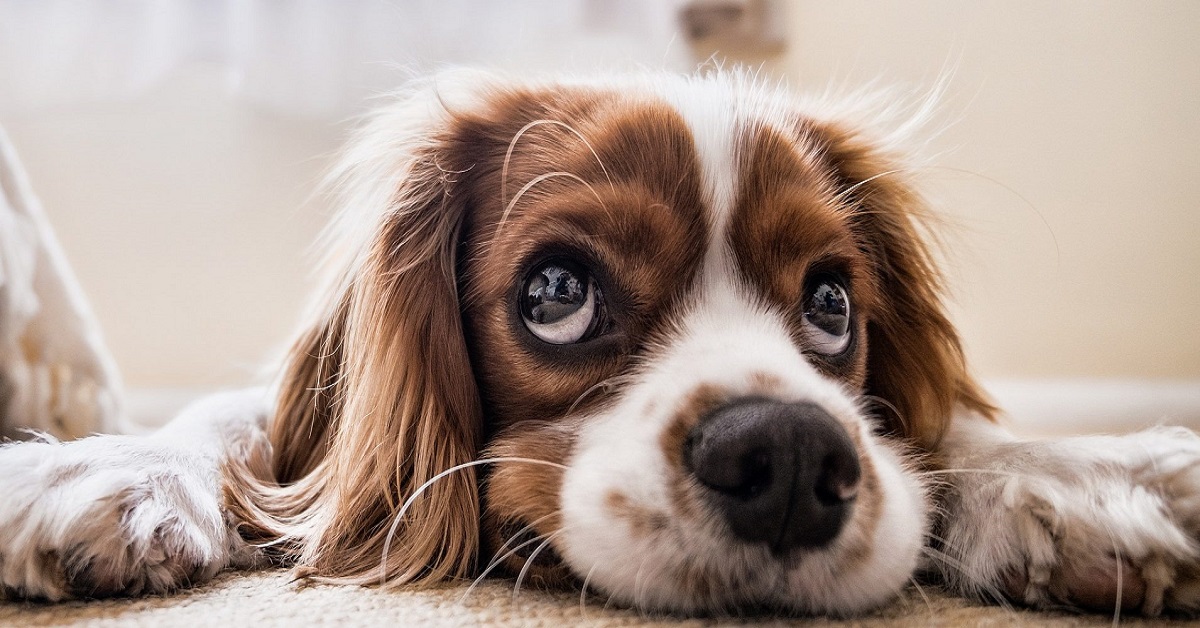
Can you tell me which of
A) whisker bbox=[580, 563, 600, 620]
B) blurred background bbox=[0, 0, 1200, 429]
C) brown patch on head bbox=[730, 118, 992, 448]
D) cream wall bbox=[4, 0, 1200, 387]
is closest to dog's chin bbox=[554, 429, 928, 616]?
whisker bbox=[580, 563, 600, 620]

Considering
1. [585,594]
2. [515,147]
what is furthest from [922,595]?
[515,147]

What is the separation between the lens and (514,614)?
1.00 metres

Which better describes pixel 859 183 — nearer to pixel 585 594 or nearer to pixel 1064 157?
pixel 585 594

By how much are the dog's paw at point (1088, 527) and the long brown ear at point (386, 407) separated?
614 millimetres

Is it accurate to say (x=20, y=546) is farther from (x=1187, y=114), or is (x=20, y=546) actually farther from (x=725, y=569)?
(x=1187, y=114)

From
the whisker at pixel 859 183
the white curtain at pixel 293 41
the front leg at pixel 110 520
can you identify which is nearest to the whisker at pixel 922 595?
the whisker at pixel 859 183

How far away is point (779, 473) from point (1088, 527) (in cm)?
36

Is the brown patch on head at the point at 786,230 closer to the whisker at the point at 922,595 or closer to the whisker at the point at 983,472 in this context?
the whisker at the point at 983,472

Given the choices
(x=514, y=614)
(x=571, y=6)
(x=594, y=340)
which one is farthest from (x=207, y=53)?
(x=514, y=614)

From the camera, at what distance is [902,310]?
5.42 ft

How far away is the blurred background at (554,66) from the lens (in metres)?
3.09

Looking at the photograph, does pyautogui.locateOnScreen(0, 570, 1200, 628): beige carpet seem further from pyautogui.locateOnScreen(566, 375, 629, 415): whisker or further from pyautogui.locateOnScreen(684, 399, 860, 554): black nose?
pyautogui.locateOnScreen(566, 375, 629, 415): whisker

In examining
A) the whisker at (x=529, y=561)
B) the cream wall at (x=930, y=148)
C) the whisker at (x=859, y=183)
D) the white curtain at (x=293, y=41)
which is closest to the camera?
the whisker at (x=529, y=561)

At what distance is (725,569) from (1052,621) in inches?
13.9
